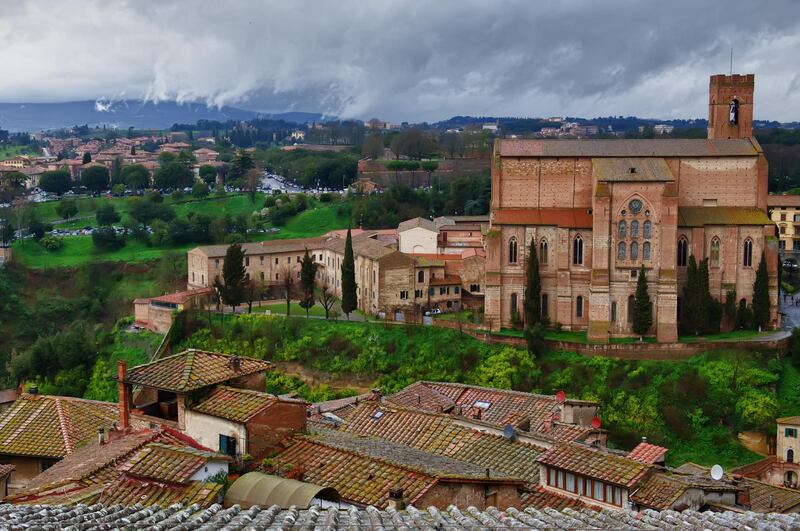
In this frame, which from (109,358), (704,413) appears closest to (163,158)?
(109,358)

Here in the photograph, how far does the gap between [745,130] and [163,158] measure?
246 feet

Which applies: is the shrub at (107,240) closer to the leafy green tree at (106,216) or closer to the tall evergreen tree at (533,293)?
the leafy green tree at (106,216)

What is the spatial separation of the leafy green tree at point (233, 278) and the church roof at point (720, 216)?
2176 cm

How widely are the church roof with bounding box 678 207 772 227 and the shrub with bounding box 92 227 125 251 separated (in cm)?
4250

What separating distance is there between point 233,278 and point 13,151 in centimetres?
11276

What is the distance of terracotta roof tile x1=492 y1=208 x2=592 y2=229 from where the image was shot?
1768 inches

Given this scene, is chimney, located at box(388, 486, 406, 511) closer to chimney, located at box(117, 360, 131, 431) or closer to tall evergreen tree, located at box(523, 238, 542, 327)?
chimney, located at box(117, 360, 131, 431)

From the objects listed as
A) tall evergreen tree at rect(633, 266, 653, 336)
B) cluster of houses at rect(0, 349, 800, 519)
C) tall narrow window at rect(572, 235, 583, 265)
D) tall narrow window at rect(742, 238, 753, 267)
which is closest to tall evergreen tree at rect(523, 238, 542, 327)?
tall narrow window at rect(572, 235, 583, 265)

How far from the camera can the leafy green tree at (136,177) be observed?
93.9m

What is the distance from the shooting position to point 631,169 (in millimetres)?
43656

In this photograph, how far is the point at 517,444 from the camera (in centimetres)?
2052

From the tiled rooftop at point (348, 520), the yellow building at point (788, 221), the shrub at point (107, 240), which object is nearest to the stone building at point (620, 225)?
the yellow building at point (788, 221)

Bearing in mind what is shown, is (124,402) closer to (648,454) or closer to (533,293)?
(648,454)

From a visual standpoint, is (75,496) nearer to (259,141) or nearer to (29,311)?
(29,311)
